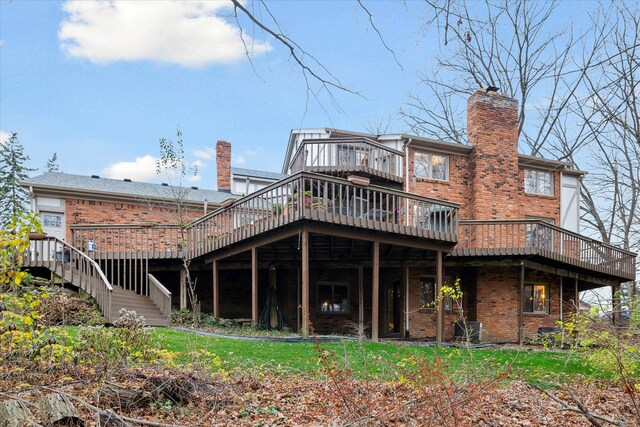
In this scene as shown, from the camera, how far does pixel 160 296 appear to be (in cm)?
1516

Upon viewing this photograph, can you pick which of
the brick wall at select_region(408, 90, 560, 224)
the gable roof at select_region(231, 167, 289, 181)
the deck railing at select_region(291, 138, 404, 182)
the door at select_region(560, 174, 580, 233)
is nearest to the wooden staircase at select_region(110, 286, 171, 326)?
the deck railing at select_region(291, 138, 404, 182)

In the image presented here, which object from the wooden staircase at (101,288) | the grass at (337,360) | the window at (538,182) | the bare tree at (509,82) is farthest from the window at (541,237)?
the wooden staircase at (101,288)

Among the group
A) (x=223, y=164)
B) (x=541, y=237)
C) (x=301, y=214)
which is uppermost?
(x=223, y=164)

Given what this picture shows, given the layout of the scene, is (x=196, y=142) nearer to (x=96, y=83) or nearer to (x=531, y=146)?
(x=96, y=83)

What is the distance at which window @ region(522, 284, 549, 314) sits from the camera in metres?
19.7

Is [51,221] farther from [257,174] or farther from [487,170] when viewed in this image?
[487,170]

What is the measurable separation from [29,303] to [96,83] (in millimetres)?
10208

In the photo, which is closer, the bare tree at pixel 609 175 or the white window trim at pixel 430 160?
the white window trim at pixel 430 160

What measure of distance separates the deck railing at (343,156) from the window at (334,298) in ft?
14.3

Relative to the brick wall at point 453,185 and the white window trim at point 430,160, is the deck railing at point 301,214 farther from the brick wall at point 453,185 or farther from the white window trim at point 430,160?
the white window trim at point 430,160

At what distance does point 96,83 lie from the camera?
1396 cm

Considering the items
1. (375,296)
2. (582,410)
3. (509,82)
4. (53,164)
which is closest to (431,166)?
(375,296)

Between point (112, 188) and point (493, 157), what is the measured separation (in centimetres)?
1428

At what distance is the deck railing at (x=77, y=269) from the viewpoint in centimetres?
1369
